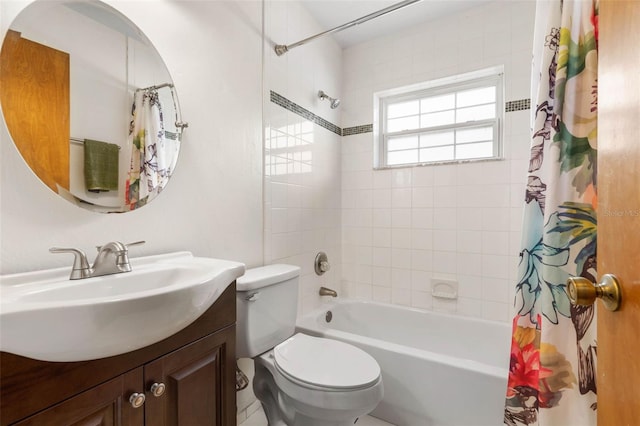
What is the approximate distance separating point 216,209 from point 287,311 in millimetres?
601

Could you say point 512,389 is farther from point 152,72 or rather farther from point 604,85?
point 152,72

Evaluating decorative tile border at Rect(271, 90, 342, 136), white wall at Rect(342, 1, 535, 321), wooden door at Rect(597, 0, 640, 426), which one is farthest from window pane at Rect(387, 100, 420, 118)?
wooden door at Rect(597, 0, 640, 426)

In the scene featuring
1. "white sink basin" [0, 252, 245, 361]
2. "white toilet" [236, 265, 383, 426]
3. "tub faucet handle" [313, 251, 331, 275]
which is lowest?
"white toilet" [236, 265, 383, 426]

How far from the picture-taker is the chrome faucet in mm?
857

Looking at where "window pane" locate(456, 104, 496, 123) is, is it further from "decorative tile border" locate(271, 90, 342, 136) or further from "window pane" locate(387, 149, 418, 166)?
"decorative tile border" locate(271, 90, 342, 136)

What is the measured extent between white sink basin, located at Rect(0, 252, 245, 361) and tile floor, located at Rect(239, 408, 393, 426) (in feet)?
3.58

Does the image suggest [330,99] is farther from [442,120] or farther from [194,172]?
[194,172]

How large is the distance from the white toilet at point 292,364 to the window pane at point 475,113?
5.65 ft

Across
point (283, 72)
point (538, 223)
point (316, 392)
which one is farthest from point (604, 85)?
point (283, 72)

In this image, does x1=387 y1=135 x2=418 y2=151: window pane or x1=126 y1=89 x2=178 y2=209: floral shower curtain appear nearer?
x1=126 y1=89 x2=178 y2=209: floral shower curtain

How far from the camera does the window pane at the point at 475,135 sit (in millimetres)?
2141

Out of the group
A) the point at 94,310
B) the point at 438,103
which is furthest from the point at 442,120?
the point at 94,310

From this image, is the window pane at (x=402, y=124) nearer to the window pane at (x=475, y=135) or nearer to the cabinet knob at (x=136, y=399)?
the window pane at (x=475, y=135)

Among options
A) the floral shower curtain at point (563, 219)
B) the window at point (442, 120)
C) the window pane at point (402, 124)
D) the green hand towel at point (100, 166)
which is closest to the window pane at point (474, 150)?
the window at point (442, 120)
